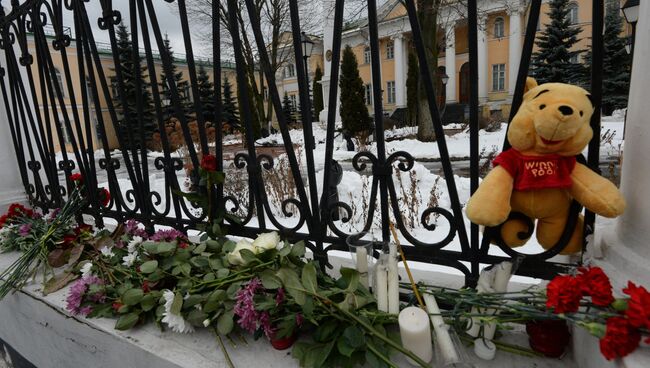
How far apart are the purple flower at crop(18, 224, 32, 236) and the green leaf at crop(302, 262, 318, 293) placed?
194 centimetres

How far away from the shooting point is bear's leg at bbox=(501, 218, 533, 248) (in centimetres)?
103

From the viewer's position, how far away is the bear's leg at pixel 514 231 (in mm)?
1031

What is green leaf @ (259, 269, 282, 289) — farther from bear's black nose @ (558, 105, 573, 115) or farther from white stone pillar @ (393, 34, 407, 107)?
white stone pillar @ (393, 34, 407, 107)

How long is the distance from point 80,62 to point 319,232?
61.1 inches

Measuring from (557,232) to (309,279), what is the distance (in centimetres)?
74

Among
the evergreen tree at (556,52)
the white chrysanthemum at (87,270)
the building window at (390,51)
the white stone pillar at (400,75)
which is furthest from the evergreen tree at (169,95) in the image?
the evergreen tree at (556,52)

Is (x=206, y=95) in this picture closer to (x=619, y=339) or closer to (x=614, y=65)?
(x=614, y=65)

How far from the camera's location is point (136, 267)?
1.50 metres

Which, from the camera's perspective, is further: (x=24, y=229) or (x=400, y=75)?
(x=400, y=75)

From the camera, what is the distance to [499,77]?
21.7 metres

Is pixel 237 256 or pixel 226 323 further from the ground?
pixel 237 256

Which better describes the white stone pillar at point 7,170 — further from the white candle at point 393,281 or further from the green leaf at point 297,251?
the white candle at point 393,281

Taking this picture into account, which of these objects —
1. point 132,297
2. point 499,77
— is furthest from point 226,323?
point 499,77

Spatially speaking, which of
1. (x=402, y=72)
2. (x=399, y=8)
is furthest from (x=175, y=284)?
(x=402, y=72)
